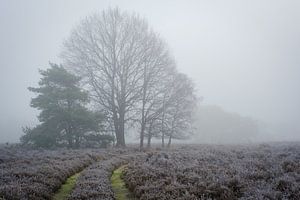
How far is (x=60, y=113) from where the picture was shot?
34875 mm

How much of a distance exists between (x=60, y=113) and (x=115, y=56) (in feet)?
32.4

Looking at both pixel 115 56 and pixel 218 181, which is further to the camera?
pixel 115 56

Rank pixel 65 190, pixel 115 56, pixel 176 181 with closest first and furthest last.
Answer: pixel 176 181 < pixel 65 190 < pixel 115 56

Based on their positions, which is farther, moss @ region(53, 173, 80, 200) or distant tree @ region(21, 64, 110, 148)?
distant tree @ region(21, 64, 110, 148)

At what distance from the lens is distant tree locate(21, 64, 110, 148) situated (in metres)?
34.7

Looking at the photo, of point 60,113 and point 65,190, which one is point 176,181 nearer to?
point 65,190

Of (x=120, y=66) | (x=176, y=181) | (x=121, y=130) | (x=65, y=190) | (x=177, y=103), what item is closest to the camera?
(x=176, y=181)

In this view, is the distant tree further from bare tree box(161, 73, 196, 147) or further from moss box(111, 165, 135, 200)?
moss box(111, 165, 135, 200)

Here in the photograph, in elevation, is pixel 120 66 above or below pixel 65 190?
above

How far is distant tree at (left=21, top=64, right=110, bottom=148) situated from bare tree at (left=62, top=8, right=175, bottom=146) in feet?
10.1

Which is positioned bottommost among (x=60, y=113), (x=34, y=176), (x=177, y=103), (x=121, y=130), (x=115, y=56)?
(x=34, y=176)

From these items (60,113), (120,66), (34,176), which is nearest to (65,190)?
(34,176)

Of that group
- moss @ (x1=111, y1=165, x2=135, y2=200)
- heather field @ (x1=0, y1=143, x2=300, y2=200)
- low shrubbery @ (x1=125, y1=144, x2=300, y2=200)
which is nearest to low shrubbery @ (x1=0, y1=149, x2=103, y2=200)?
heather field @ (x1=0, y1=143, x2=300, y2=200)

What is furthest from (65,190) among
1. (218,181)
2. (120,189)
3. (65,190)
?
(218,181)
